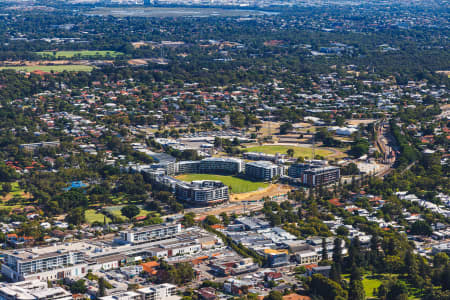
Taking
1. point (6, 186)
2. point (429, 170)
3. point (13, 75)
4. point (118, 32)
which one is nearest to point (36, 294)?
point (6, 186)

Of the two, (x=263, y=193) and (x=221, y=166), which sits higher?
(x=221, y=166)

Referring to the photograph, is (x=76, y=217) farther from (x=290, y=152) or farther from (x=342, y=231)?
(x=290, y=152)

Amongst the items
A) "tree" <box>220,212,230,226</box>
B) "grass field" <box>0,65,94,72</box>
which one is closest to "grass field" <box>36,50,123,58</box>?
"grass field" <box>0,65,94,72</box>

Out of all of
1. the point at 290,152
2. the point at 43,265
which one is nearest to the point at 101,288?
the point at 43,265

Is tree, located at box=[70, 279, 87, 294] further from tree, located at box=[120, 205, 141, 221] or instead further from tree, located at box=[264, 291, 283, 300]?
tree, located at box=[120, 205, 141, 221]

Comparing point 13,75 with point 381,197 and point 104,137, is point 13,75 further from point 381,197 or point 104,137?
point 381,197

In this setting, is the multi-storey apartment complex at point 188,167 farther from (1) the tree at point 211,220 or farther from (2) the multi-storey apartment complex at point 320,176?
(1) the tree at point 211,220

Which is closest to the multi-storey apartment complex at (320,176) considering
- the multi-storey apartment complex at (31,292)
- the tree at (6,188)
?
the tree at (6,188)
